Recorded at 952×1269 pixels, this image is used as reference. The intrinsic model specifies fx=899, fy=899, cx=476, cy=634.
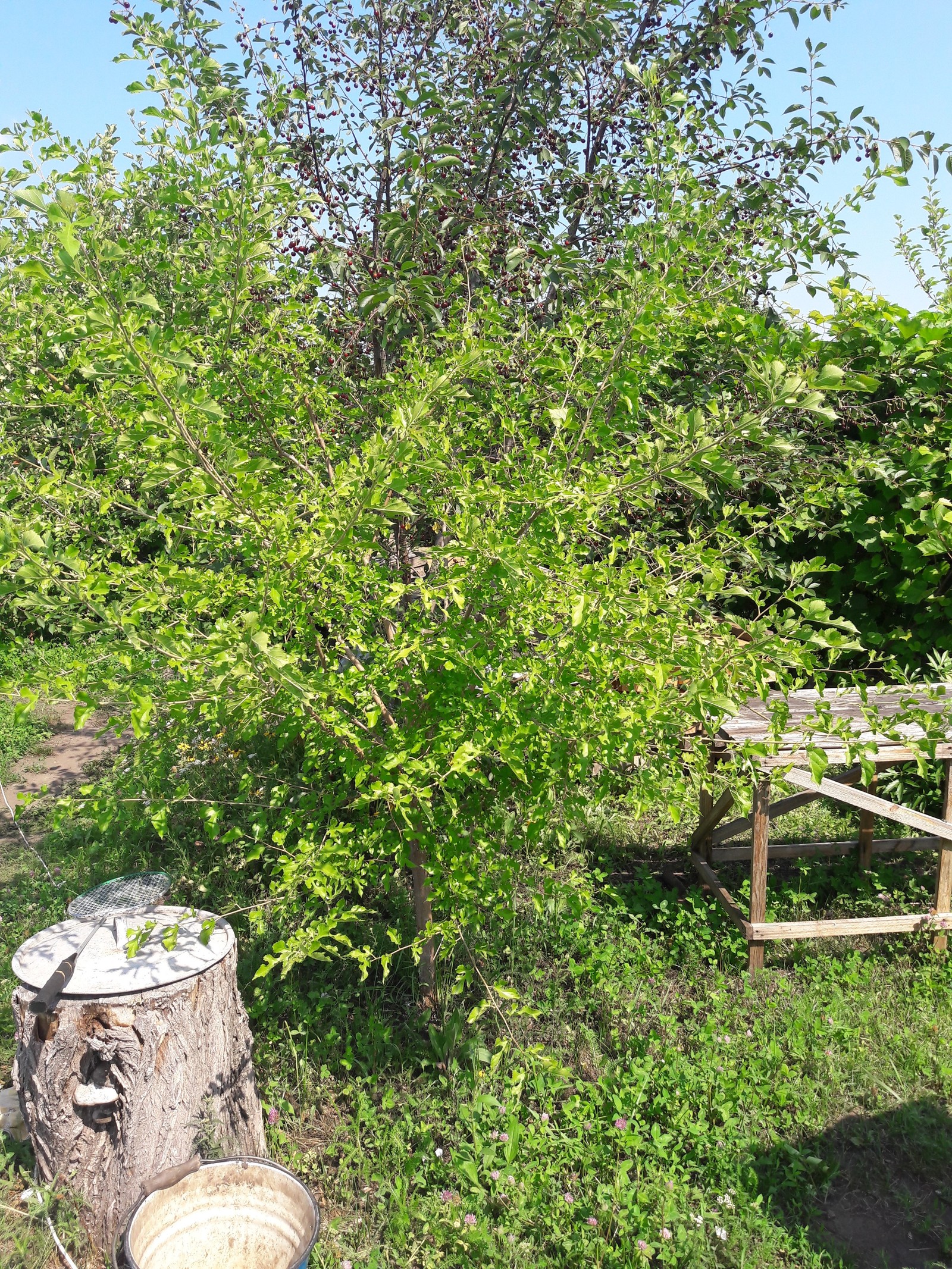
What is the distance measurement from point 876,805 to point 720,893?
0.74m

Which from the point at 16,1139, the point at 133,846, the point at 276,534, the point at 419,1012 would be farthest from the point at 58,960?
the point at 133,846

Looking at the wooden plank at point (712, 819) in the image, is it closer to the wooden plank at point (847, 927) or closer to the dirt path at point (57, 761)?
the wooden plank at point (847, 927)

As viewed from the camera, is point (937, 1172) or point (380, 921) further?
point (380, 921)

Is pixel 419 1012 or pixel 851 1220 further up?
pixel 419 1012

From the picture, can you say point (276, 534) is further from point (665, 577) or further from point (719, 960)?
point (719, 960)

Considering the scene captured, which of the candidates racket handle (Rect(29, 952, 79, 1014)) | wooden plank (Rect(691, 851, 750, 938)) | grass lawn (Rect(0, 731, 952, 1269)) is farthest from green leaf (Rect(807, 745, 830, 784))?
racket handle (Rect(29, 952, 79, 1014))

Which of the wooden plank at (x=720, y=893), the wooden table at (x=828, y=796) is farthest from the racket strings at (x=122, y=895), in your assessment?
the wooden plank at (x=720, y=893)

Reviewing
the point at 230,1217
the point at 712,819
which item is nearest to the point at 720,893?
the point at 712,819

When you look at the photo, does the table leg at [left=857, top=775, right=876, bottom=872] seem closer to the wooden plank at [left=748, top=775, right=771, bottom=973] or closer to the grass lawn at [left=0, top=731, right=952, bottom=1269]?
the grass lawn at [left=0, top=731, right=952, bottom=1269]

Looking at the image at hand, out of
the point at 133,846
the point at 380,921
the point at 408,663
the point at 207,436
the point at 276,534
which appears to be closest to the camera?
the point at 207,436

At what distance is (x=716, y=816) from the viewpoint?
3.93 m

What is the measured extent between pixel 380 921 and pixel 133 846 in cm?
160

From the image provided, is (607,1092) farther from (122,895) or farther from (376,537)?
(376,537)

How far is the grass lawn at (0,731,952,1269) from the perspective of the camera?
8.05 ft
